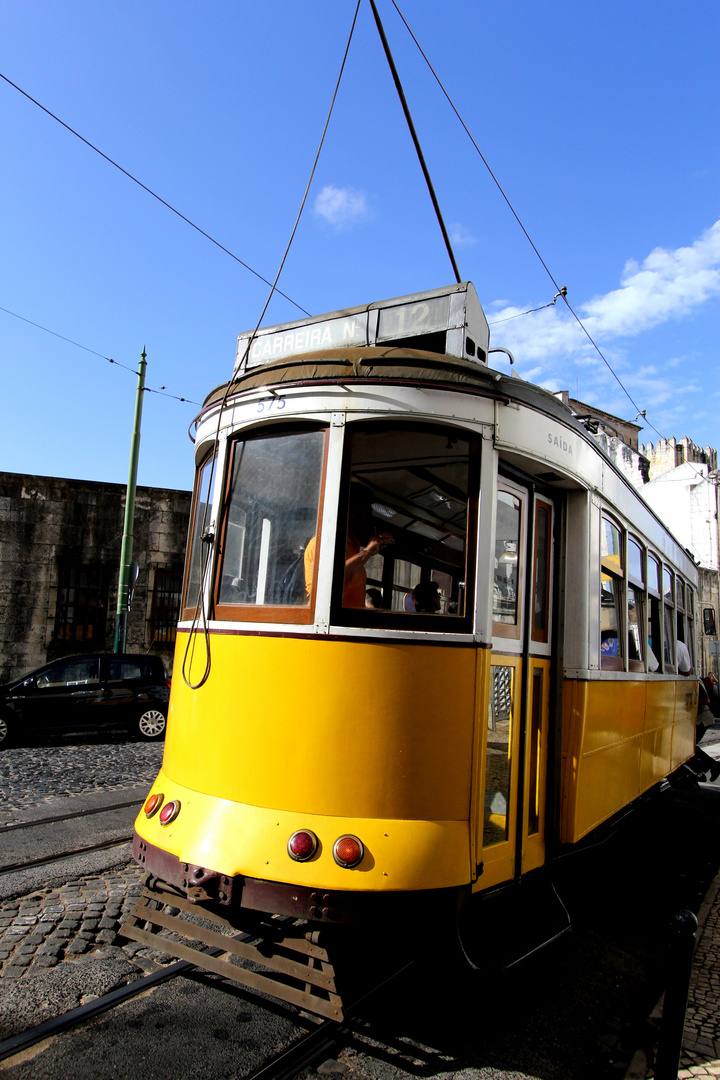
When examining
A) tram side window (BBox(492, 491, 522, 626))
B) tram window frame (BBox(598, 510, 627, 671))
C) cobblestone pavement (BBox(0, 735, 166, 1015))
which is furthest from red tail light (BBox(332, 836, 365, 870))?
tram window frame (BBox(598, 510, 627, 671))

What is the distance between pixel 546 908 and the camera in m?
4.14

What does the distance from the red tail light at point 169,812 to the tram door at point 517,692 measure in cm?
138

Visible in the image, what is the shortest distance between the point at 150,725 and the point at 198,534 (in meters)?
9.02

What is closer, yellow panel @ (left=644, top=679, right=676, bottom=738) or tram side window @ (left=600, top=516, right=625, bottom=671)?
tram side window @ (left=600, top=516, right=625, bottom=671)

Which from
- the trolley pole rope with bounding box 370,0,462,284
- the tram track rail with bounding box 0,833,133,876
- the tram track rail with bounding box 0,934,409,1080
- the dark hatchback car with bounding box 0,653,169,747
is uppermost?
the trolley pole rope with bounding box 370,0,462,284

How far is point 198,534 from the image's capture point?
3992 mm

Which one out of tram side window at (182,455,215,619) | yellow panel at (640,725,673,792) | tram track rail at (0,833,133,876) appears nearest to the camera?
tram side window at (182,455,215,619)

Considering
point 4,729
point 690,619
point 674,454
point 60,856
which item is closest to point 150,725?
point 4,729

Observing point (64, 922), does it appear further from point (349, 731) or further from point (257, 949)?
point (349, 731)

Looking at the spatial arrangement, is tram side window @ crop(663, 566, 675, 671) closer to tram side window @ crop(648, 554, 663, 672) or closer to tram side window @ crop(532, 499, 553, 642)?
tram side window @ crop(648, 554, 663, 672)

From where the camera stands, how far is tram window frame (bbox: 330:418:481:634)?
3.25 metres

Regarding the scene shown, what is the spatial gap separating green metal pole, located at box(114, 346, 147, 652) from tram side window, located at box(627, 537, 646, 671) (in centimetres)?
993

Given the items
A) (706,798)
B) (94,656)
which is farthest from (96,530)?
(706,798)

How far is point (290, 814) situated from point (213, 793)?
1.46 ft
